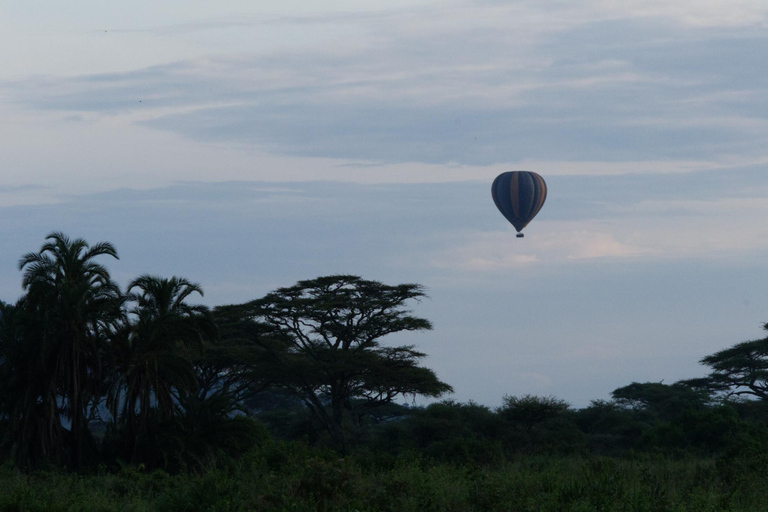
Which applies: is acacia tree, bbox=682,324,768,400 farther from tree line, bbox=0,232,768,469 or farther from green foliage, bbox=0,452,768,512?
green foliage, bbox=0,452,768,512

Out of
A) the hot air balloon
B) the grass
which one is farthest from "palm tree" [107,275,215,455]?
the hot air balloon

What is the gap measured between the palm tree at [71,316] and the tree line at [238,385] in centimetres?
5

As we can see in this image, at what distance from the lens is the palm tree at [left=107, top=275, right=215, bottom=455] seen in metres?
33.6

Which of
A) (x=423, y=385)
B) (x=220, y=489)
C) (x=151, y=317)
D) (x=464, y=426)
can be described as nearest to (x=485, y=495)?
(x=220, y=489)

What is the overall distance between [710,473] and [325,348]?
35212mm

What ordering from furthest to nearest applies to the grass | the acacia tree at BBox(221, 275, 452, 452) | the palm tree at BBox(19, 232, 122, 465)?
the acacia tree at BBox(221, 275, 452, 452) → the palm tree at BBox(19, 232, 122, 465) → the grass

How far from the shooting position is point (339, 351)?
5419 centimetres

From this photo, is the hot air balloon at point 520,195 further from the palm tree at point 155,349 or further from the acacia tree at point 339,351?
the palm tree at point 155,349

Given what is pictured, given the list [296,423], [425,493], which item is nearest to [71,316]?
[425,493]

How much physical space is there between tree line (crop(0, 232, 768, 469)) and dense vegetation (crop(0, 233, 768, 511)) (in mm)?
91

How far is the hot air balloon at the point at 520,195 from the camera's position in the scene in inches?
2677

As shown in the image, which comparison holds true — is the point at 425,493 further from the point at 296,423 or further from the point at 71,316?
the point at 296,423

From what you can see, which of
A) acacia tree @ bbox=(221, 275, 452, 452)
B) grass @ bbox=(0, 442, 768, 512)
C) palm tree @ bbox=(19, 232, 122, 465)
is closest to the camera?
grass @ bbox=(0, 442, 768, 512)

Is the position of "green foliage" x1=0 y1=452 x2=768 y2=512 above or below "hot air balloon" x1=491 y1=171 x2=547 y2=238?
below
